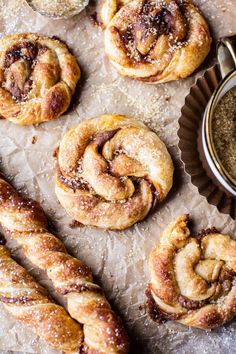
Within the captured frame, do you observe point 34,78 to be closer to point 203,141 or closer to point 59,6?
point 59,6

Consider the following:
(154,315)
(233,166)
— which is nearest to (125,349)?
(154,315)

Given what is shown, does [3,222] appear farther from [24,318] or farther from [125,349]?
[125,349]

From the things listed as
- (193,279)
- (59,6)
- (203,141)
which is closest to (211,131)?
(203,141)

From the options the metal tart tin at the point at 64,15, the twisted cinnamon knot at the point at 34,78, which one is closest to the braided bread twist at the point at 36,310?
the twisted cinnamon knot at the point at 34,78

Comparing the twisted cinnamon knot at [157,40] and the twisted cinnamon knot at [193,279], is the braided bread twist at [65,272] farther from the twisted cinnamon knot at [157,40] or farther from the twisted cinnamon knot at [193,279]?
the twisted cinnamon knot at [157,40]

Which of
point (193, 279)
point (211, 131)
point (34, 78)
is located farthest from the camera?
point (34, 78)

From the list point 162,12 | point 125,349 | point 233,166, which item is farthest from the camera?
point 162,12
